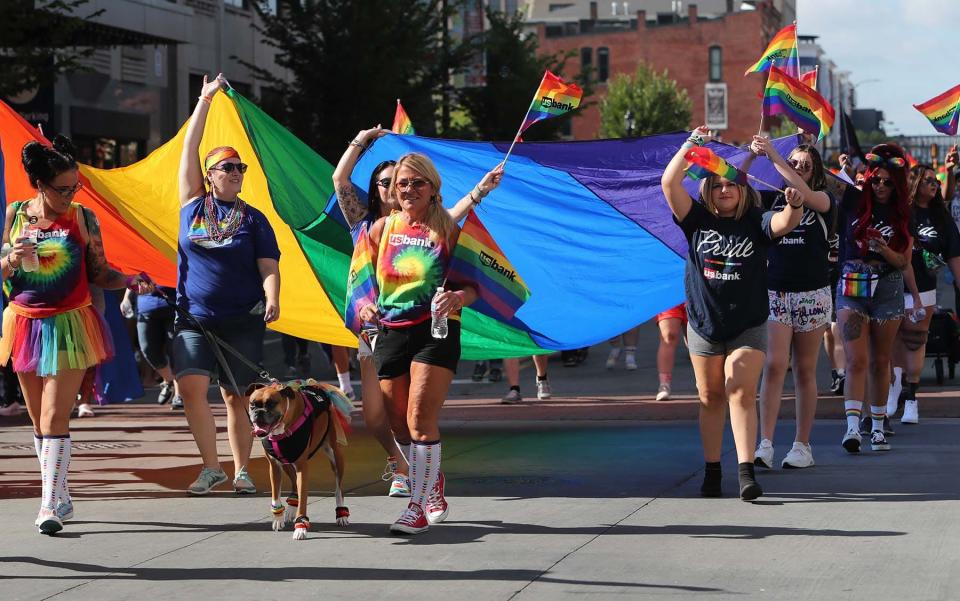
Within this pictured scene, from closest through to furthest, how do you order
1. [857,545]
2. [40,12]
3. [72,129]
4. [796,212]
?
[857,545], [796,212], [40,12], [72,129]

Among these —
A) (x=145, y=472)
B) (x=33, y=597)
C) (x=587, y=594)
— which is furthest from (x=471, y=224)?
(x=145, y=472)

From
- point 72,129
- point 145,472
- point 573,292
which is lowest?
point 145,472

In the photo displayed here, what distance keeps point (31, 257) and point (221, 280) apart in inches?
43.8

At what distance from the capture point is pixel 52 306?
802 cm

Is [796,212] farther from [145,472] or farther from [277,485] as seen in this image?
[145,472]

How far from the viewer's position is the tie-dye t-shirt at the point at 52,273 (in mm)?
7980

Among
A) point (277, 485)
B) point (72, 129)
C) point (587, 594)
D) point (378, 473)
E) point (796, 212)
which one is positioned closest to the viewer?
point (587, 594)

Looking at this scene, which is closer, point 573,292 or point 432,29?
point 573,292

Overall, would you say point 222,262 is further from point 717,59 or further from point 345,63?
point 717,59

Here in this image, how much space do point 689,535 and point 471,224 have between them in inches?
74.9

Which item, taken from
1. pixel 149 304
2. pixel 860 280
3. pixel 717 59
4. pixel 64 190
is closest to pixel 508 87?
pixel 149 304

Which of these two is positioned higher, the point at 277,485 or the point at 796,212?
the point at 796,212

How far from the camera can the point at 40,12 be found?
1814 centimetres

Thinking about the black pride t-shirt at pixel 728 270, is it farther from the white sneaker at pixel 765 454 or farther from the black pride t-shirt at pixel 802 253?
the white sneaker at pixel 765 454
